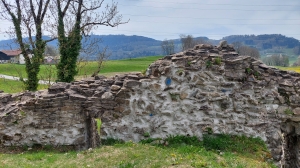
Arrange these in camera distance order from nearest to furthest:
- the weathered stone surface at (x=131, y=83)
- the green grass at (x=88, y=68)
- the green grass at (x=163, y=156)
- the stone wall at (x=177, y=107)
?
1. the green grass at (x=163, y=156)
2. the stone wall at (x=177, y=107)
3. the weathered stone surface at (x=131, y=83)
4. the green grass at (x=88, y=68)

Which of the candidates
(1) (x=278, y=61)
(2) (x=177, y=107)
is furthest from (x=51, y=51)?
(1) (x=278, y=61)

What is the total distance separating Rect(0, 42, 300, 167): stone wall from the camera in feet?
32.2

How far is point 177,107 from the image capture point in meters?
9.87

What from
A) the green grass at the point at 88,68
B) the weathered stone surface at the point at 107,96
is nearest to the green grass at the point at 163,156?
the weathered stone surface at the point at 107,96

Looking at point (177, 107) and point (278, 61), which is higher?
point (177, 107)

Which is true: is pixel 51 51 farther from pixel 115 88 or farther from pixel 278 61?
pixel 278 61

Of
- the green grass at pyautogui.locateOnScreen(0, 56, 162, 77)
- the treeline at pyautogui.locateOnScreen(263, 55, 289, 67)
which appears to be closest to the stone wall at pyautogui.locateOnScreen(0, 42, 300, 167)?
the green grass at pyautogui.locateOnScreen(0, 56, 162, 77)

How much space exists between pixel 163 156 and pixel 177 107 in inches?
89.4

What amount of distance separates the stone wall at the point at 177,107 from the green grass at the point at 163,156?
45cm

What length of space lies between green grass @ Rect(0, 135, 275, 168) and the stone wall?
446 mm

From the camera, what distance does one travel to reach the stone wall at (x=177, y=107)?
9805 millimetres

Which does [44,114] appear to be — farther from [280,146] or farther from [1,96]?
[280,146]

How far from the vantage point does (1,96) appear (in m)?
11.3

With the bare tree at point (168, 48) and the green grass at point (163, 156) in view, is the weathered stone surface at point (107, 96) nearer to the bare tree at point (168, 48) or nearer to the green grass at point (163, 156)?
the green grass at point (163, 156)
